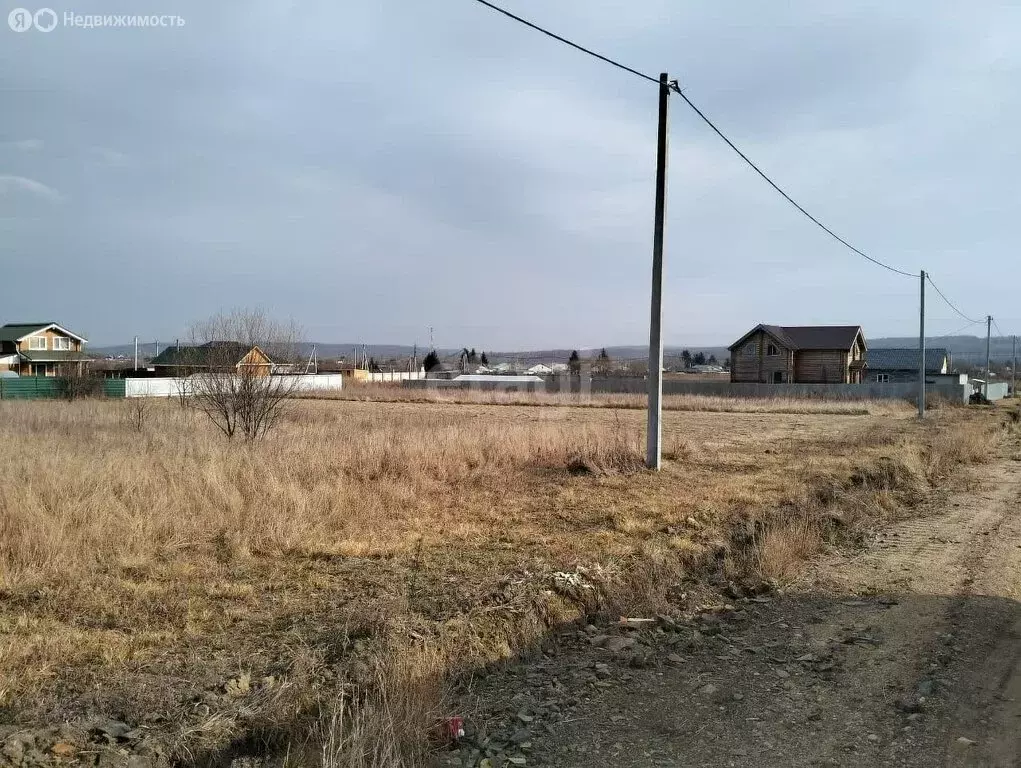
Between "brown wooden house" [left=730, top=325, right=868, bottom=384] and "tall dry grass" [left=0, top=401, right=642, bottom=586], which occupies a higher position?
"brown wooden house" [left=730, top=325, right=868, bottom=384]

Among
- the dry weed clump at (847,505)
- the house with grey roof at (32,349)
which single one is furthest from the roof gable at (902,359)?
the house with grey roof at (32,349)

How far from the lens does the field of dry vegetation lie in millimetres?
4125

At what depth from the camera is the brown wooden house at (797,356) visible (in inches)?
2146

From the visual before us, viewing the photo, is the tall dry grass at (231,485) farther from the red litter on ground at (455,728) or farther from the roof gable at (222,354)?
the red litter on ground at (455,728)

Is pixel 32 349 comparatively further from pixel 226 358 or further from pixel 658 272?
pixel 658 272

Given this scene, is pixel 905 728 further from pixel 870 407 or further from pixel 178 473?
pixel 870 407

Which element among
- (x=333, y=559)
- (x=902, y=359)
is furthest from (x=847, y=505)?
(x=902, y=359)

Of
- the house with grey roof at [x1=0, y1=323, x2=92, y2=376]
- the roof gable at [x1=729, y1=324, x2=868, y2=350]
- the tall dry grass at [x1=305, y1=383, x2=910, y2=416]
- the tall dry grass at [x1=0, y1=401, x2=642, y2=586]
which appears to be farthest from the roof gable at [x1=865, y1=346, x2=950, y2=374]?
the house with grey roof at [x1=0, y1=323, x2=92, y2=376]

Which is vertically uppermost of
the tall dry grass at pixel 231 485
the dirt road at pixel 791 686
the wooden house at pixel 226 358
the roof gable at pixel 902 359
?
the roof gable at pixel 902 359

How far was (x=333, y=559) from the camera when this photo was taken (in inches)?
289

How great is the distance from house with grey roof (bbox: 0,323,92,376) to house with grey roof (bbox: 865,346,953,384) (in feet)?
248

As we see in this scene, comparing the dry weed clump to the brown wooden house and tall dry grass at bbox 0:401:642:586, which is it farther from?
the brown wooden house

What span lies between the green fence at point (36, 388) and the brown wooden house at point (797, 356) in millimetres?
46244

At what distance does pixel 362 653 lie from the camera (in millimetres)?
4832
